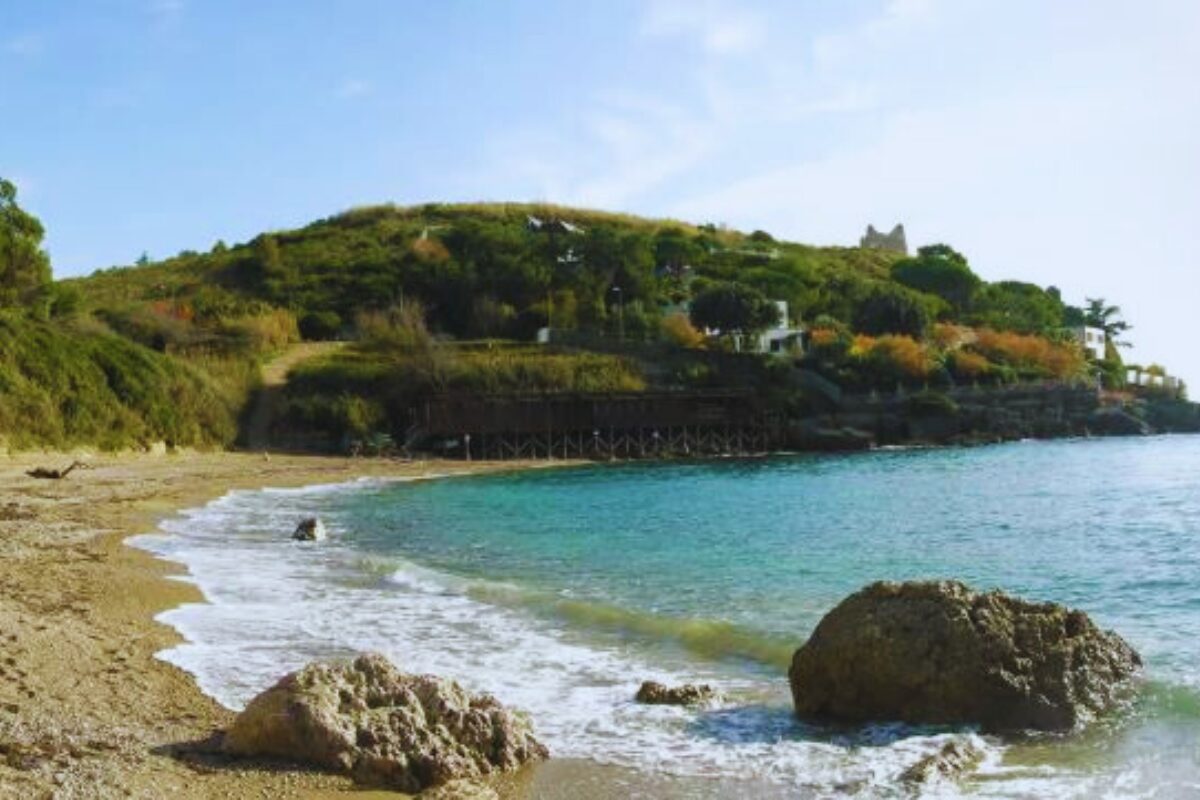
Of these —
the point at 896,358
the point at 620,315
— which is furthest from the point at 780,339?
the point at 620,315

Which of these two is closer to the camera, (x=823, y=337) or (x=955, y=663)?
(x=955, y=663)

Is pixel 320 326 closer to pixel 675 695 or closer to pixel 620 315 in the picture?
pixel 620 315

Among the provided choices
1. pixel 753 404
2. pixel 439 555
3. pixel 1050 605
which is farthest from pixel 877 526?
pixel 753 404

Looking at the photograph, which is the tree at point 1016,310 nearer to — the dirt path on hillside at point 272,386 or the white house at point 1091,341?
the white house at point 1091,341

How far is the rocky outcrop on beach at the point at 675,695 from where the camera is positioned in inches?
376

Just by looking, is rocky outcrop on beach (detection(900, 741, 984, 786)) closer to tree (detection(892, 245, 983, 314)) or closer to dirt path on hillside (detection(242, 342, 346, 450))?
dirt path on hillside (detection(242, 342, 346, 450))

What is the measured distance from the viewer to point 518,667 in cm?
1109

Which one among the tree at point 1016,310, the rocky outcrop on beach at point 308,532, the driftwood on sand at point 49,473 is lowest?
the rocky outcrop on beach at point 308,532

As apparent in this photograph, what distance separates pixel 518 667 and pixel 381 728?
388 cm

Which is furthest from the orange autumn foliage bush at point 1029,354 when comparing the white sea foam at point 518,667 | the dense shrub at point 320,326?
the white sea foam at point 518,667

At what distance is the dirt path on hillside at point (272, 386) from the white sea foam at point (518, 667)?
38.4 m

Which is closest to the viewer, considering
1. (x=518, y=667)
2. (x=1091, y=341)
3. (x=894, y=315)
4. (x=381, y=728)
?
(x=381, y=728)

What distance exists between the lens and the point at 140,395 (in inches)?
1818

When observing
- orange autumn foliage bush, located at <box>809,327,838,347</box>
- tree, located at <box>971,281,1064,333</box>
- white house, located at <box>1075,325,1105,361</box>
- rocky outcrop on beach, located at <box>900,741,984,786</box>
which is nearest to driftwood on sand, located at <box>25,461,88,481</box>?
rocky outcrop on beach, located at <box>900,741,984,786</box>
